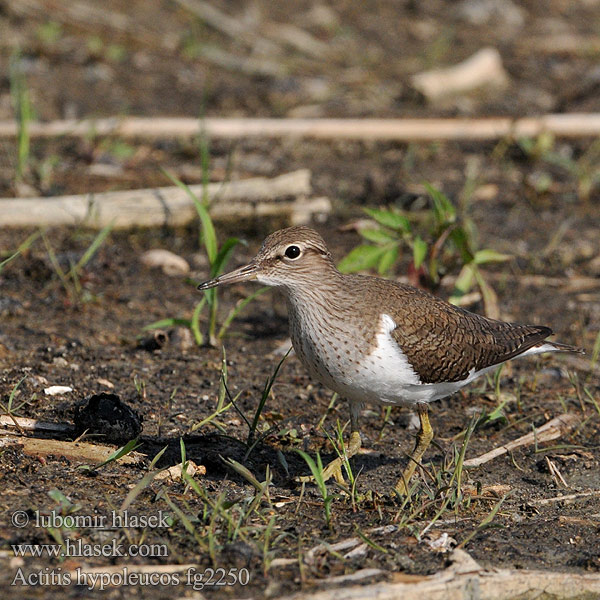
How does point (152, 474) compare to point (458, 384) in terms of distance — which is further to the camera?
point (458, 384)

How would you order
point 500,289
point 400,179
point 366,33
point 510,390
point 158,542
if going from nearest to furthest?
point 158,542 < point 510,390 < point 500,289 < point 400,179 < point 366,33

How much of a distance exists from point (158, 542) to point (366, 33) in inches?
403

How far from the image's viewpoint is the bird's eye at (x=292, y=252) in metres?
5.27

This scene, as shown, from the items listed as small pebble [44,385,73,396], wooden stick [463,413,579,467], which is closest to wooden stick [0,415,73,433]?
small pebble [44,385,73,396]

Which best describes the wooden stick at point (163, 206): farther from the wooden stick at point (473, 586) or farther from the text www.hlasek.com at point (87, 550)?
the wooden stick at point (473, 586)

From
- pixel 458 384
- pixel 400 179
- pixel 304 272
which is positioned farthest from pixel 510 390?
pixel 400 179

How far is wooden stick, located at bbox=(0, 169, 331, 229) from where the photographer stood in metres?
7.48

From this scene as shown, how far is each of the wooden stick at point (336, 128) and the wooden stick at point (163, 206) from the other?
4.20 ft

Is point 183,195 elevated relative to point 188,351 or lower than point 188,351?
elevated

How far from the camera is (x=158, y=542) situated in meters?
4.32

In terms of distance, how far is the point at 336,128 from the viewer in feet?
31.7

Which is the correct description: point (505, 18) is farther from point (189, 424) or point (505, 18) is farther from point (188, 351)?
point (189, 424)

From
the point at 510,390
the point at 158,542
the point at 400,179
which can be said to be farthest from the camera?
the point at 400,179

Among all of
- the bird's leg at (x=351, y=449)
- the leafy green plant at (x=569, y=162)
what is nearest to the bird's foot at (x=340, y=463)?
the bird's leg at (x=351, y=449)
